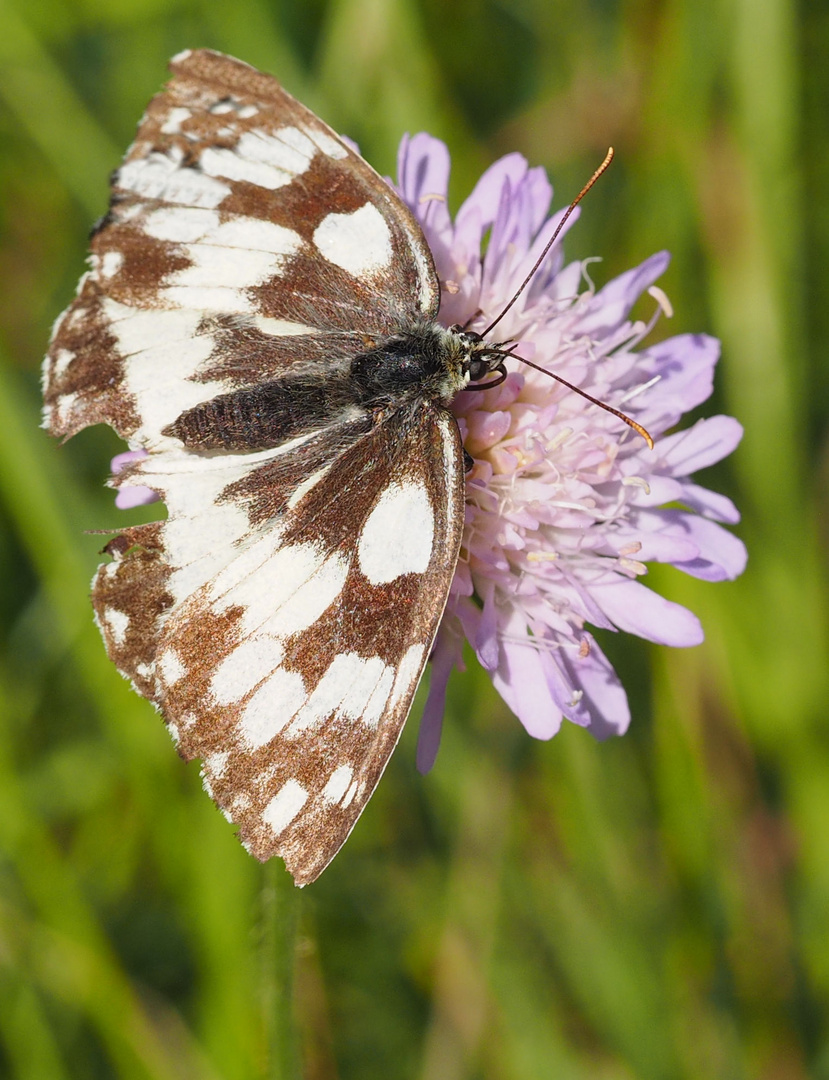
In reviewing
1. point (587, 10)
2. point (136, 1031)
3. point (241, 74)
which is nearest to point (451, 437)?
point (241, 74)

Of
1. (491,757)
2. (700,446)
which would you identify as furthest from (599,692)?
(491,757)

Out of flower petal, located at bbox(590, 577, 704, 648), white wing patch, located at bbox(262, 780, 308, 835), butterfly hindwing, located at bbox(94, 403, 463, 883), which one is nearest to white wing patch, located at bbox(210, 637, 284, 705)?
butterfly hindwing, located at bbox(94, 403, 463, 883)

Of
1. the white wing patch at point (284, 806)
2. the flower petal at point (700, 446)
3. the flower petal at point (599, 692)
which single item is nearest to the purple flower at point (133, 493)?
the white wing patch at point (284, 806)

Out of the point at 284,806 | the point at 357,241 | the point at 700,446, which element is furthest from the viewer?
the point at 700,446

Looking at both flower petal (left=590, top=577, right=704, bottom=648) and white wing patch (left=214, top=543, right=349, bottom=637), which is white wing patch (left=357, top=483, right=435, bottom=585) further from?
flower petal (left=590, top=577, right=704, bottom=648)

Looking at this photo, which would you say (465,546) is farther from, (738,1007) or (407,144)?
(738,1007)

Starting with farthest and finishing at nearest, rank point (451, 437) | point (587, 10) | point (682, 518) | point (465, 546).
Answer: point (587, 10)
point (682, 518)
point (465, 546)
point (451, 437)

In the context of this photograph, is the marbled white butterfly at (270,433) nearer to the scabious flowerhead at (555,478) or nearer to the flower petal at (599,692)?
the scabious flowerhead at (555,478)

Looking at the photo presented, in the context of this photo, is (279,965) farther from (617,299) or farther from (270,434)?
(617,299)
